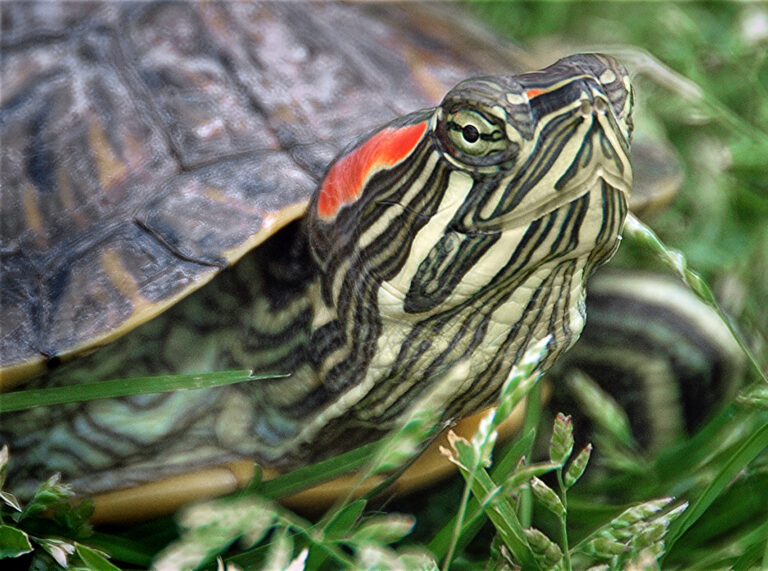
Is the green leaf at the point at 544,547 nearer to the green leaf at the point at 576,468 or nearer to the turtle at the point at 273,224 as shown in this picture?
the green leaf at the point at 576,468

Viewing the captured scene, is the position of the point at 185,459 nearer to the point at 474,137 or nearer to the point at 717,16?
the point at 474,137

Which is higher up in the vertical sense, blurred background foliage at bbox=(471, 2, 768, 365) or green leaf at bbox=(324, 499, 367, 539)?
blurred background foliage at bbox=(471, 2, 768, 365)

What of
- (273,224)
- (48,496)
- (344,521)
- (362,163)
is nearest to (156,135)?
(273,224)

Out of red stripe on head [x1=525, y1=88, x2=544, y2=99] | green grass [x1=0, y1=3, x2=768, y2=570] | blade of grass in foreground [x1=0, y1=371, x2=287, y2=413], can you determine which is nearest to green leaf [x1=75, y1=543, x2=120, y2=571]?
green grass [x1=0, y1=3, x2=768, y2=570]

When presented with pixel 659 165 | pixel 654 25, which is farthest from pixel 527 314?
pixel 654 25

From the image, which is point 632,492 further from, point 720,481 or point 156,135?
point 156,135

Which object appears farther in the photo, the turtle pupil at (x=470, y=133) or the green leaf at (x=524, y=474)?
the turtle pupil at (x=470, y=133)

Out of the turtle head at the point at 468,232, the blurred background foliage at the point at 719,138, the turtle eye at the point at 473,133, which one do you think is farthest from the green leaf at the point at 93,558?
the blurred background foliage at the point at 719,138

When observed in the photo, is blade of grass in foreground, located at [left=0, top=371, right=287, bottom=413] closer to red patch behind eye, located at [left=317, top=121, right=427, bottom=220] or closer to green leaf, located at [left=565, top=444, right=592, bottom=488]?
red patch behind eye, located at [left=317, top=121, right=427, bottom=220]
